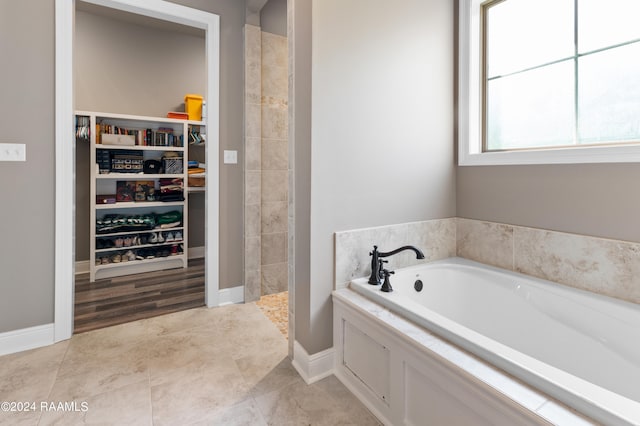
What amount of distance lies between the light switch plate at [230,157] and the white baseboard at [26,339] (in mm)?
1621

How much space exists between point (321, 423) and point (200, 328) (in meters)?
1.24

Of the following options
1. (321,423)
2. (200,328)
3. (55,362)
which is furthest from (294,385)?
(55,362)

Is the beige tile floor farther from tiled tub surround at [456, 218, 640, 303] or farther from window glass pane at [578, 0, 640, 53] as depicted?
Answer: window glass pane at [578, 0, 640, 53]

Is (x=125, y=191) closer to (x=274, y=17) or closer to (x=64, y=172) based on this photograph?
(x=64, y=172)

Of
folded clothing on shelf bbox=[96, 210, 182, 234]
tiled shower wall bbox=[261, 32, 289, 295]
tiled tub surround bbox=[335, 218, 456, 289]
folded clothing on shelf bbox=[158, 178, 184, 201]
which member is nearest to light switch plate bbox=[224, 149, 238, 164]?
tiled shower wall bbox=[261, 32, 289, 295]

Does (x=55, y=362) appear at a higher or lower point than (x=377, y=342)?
lower

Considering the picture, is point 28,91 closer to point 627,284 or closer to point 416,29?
point 416,29

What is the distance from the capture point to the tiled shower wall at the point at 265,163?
9.05 feet

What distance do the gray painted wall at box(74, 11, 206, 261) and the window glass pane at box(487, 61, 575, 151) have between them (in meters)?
3.48

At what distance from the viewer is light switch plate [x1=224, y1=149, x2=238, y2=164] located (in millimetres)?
2711

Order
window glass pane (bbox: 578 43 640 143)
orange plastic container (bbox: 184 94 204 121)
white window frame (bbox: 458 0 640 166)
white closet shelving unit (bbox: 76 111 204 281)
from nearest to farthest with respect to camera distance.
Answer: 1. window glass pane (bbox: 578 43 640 143)
2. white window frame (bbox: 458 0 640 166)
3. white closet shelving unit (bbox: 76 111 204 281)
4. orange plastic container (bbox: 184 94 204 121)

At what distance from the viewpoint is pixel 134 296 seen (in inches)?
116

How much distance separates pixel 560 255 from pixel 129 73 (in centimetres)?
449

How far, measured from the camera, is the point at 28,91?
78.0 inches
